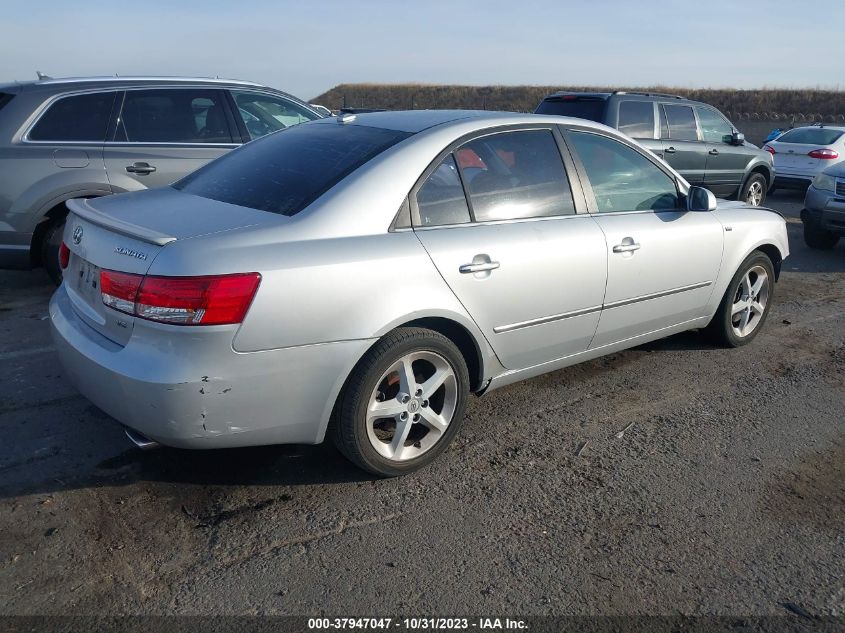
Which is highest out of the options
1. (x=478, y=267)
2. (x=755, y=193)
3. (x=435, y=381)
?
(x=478, y=267)

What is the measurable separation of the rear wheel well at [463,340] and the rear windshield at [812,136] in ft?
43.6

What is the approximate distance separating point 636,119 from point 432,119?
707 cm

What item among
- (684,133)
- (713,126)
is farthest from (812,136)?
(684,133)

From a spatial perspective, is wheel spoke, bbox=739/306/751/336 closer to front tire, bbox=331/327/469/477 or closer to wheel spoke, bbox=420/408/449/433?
front tire, bbox=331/327/469/477

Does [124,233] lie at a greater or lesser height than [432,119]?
lesser

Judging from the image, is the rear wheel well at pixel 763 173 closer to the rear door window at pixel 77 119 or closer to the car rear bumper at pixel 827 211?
the car rear bumper at pixel 827 211

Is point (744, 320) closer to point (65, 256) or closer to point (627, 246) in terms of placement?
point (627, 246)

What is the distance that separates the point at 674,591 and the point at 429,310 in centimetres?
151

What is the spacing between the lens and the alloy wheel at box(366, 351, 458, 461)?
3525 millimetres

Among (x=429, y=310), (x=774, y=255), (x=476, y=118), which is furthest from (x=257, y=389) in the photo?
(x=774, y=255)

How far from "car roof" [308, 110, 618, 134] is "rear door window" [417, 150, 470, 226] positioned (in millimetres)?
262

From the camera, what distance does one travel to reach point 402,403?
356cm

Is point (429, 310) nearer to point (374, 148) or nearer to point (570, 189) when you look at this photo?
point (374, 148)

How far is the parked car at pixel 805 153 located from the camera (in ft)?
46.8
